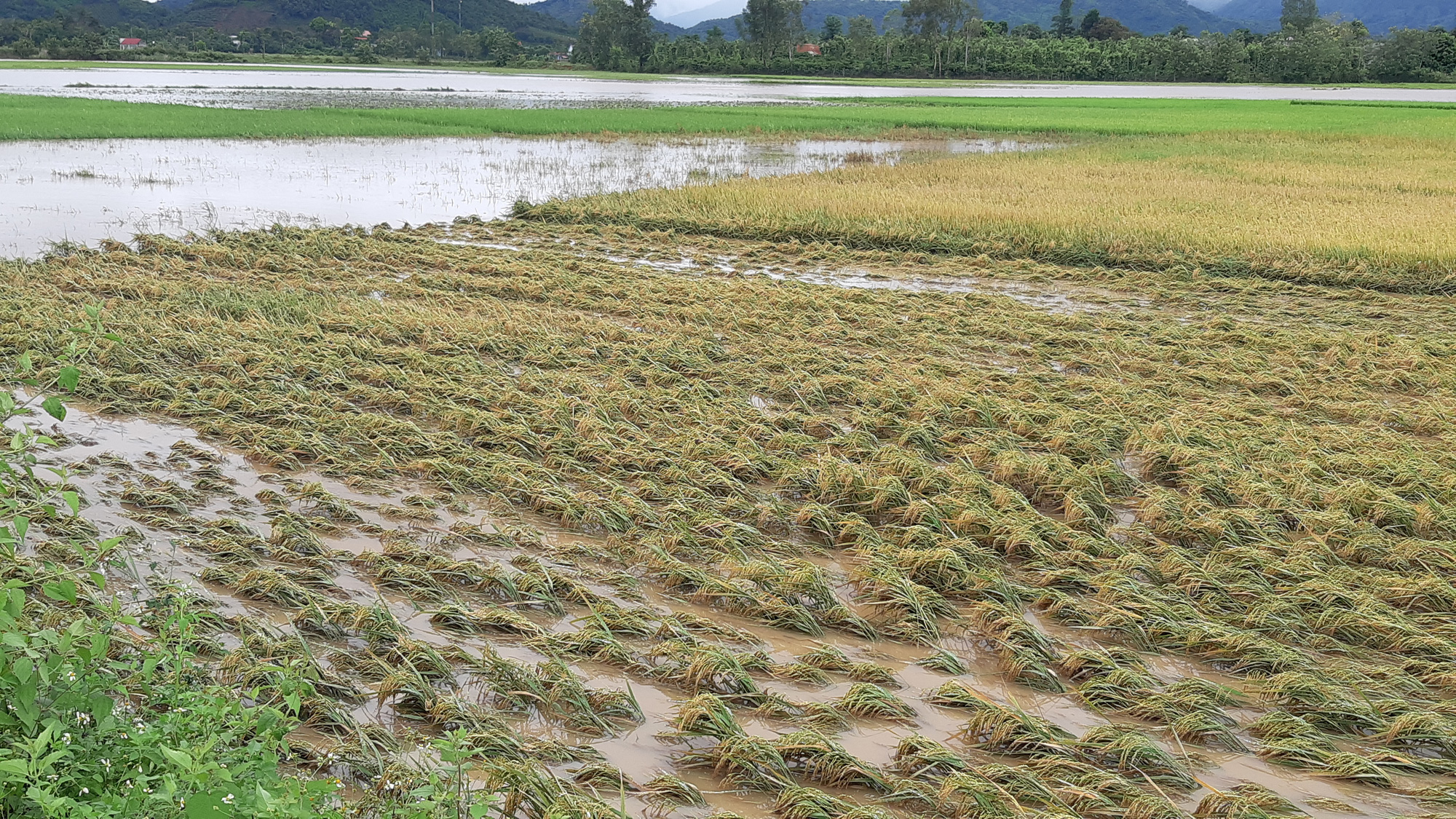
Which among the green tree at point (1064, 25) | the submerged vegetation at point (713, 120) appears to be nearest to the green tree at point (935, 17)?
the green tree at point (1064, 25)

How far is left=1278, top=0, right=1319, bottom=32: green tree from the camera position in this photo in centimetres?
9075

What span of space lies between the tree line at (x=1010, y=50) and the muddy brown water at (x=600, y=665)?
80.6 m

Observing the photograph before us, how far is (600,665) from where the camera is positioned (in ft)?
12.5

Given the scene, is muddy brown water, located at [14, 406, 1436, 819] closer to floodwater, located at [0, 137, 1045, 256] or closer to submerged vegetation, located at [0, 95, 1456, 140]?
floodwater, located at [0, 137, 1045, 256]

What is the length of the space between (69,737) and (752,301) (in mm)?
7788

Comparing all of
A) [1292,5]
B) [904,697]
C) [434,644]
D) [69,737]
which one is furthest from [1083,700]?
[1292,5]

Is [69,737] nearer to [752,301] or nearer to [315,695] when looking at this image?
[315,695]

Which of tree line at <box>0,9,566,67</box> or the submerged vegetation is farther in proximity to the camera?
tree line at <box>0,9,566,67</box>

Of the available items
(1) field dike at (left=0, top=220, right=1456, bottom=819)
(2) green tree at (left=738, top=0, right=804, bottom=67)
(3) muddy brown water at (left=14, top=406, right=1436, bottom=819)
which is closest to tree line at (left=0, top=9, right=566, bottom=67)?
(2) green tree at (left=738, top=0, right=804, bottom=67)

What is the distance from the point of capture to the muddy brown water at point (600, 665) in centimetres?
321

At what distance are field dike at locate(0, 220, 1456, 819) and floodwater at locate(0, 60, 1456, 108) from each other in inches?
1161

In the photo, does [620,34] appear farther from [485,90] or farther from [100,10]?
[100,10]

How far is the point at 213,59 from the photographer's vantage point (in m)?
80.8

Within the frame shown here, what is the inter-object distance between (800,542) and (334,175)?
16.8m
